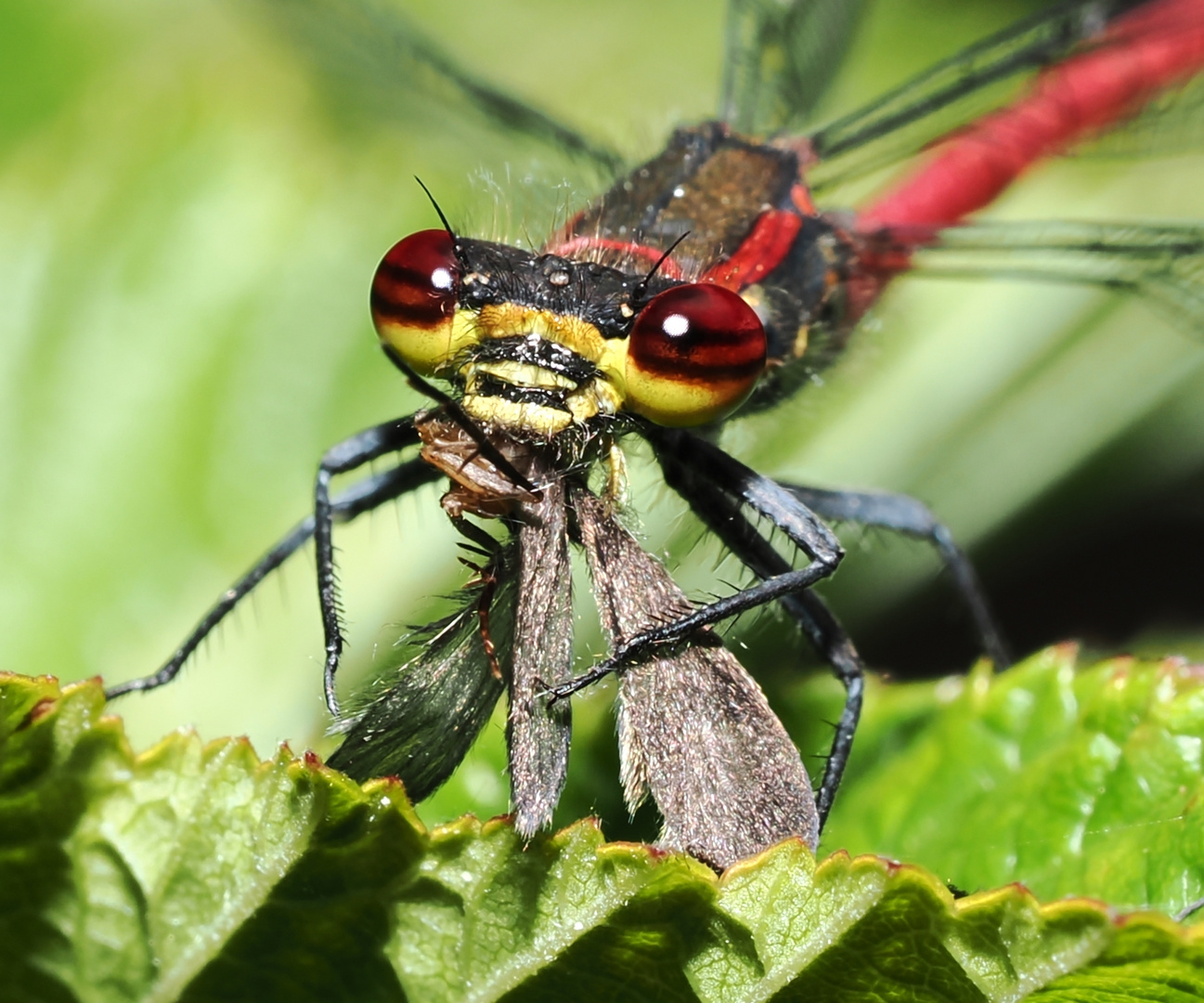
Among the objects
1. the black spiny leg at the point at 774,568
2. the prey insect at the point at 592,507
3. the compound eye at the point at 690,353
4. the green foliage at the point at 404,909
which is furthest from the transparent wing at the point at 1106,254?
the green foliage at the point at 404,909

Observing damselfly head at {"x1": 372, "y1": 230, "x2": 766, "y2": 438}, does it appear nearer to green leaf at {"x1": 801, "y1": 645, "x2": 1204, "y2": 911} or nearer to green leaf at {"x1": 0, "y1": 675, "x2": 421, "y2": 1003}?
green leaf at {"x1": 0, "y1": 675, "x2": 421, "y2": 1003}

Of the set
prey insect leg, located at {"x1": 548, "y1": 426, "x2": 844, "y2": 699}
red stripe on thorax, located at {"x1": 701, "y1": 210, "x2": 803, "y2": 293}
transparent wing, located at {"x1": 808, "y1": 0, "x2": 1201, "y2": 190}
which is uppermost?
transparent wing, located at {"x1": 808, "y1": 0, "x2": 1201, "y2": 190}

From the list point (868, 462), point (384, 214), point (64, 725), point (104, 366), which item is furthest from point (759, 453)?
point (64, 725)

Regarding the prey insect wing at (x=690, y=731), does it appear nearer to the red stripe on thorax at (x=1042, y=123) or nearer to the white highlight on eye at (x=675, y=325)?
the white highlight on eye at (x=675, y=325)

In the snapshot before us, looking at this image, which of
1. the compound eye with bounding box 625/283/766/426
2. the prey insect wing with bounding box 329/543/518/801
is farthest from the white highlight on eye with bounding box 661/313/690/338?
the prey insect wing with bounding box 329/543/518/801

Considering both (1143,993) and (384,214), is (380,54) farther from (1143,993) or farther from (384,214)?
(1143,993)

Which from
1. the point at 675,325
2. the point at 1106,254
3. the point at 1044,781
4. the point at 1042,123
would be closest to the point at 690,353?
the point at 675,325
